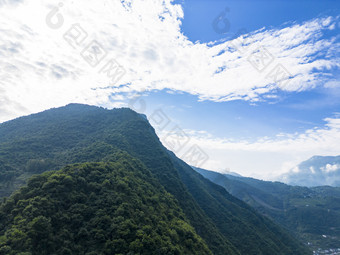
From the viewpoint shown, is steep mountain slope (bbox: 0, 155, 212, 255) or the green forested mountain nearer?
steep mountain slope (bbox: 0, 155, 212, 255)

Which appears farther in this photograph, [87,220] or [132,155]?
[132,155]

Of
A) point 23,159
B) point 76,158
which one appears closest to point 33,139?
point 23,159

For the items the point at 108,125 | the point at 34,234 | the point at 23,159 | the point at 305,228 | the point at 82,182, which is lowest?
the point at 23,159

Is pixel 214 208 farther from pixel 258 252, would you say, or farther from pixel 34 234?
pixel 34 234

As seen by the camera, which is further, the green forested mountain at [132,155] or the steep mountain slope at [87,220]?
the green forested mountain at [132,155]
